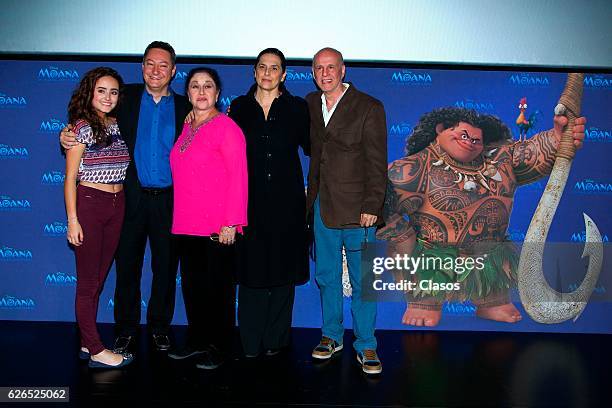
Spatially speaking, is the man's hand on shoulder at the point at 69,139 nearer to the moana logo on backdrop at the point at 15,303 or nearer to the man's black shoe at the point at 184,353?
the man's black shoe at the point at 184,353

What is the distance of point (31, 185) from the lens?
12.3 feet

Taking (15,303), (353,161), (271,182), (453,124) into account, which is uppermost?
(453,124)

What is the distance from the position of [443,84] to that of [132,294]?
7.75ft

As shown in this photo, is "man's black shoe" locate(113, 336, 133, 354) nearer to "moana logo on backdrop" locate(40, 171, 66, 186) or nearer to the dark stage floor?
the dark stage floor

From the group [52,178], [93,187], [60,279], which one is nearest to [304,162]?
[93,187]

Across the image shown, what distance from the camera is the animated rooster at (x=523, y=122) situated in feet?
12.0

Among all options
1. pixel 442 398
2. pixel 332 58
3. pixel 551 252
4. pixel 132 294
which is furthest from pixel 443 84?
pixel 132 294

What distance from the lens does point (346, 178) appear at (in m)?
3.03

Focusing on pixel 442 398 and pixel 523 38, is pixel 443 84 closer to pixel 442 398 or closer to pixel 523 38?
pixel 523 38

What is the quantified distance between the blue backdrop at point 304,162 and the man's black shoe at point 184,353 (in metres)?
0.61

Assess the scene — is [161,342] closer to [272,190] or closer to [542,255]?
[272,190]

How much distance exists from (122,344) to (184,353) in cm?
36

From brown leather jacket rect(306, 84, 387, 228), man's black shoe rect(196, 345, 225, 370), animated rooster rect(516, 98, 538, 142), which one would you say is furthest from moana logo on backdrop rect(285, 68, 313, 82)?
man's black shoe rect(196, 345, 225, 370)

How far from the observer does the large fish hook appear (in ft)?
12.1
